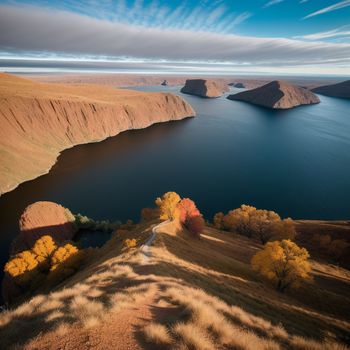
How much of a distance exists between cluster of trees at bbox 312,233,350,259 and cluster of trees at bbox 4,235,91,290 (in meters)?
47.4

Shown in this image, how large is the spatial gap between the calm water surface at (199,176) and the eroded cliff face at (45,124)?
17.2 feet

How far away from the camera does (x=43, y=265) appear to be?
1458 inches

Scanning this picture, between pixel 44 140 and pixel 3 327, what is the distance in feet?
338

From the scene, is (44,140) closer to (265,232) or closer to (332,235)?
(265,232)

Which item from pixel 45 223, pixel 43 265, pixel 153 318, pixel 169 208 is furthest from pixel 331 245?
pixel 45 223

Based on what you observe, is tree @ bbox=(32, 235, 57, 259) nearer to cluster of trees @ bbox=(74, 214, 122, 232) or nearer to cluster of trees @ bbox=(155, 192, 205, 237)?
cluster of trees @ bbox=(74, 214, 122, 232)

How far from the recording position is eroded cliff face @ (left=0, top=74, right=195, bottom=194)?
7619 cm

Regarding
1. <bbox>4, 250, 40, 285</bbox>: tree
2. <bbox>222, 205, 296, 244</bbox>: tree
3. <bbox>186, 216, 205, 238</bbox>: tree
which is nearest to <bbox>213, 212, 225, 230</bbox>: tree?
<bbox>222, 205, 296, 244</bbox>: tree

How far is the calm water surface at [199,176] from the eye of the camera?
6506 centimetres

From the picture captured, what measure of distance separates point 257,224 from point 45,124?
98187mm

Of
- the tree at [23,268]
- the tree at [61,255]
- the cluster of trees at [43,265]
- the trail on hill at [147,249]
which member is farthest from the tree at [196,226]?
the tree at [23,268]

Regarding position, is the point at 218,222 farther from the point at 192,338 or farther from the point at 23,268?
the point at 192,338

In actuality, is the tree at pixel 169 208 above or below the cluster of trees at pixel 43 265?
above

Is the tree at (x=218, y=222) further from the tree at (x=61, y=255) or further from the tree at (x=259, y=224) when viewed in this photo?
the tree at (x=61, y=255)
